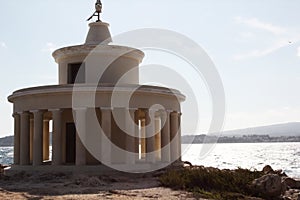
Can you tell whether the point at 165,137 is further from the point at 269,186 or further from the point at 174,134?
the point at 269,186

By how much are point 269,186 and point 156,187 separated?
14.7ft

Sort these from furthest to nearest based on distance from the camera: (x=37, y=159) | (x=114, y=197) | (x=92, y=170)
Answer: (x=37, y=159), (x=92, y=170), (x=114, y=197)

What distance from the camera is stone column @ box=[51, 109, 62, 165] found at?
22.8 metres

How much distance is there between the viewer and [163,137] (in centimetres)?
2531

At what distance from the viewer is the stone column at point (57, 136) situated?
22.8 meters

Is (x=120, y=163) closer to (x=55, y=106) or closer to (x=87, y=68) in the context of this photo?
(x=55, y=106)

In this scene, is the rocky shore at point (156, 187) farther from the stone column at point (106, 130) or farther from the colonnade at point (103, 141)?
the colonnade at point (103, 141)

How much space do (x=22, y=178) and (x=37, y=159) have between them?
5.38 ft

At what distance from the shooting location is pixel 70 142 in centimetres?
2519

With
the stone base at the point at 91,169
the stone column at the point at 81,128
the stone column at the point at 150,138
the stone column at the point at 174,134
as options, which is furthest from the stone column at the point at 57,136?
the stone column at the point at 174,134

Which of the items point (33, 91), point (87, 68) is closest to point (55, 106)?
point (33, 91)

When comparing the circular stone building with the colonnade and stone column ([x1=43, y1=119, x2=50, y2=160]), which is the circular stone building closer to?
the colonnade

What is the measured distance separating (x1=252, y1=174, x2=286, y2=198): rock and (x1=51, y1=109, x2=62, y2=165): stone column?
1046 cm

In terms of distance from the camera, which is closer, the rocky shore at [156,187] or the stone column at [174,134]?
the rocky shore at [156,187]
